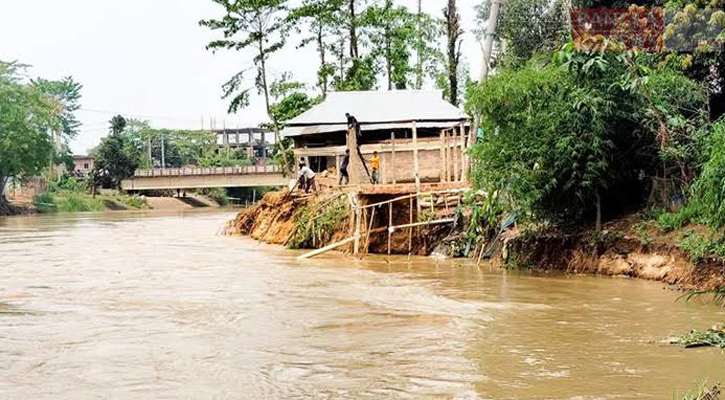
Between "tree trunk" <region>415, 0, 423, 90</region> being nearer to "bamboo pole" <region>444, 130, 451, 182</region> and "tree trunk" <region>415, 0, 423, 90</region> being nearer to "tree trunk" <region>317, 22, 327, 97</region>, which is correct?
Answer: "tree trunk" <region>317, 22, 327, 97</region>

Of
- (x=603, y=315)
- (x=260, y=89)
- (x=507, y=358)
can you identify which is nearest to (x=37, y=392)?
(x=507, y=358)

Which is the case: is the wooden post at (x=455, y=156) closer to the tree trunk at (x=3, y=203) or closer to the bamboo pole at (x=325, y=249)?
the bamboo pole at (x=325, y=249)

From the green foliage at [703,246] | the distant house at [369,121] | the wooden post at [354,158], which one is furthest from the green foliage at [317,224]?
the green foliage at [703,246]

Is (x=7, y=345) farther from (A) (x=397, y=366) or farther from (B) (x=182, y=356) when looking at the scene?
(A) (x=397, y=366)

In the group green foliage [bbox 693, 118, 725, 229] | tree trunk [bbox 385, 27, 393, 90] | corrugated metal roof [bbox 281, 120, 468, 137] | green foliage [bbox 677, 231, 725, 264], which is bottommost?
green foliage [bbox 677, 231, 725, 264]

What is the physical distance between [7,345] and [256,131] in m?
93.4

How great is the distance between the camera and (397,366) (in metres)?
8.99

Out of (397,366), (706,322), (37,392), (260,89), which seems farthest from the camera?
(260,89)

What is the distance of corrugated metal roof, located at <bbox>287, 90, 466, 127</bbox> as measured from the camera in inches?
1167

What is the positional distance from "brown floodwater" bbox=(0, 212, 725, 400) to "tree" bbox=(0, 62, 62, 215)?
116 feet

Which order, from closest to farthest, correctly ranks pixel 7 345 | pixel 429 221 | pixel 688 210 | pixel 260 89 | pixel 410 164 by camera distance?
pixel 7 345, pixel 688 210, pixel 429 221, pixel 410 164, pixel 260 89

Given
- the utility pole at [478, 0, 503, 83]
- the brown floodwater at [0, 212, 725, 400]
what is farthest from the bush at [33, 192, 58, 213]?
the utility pole at [478, 0, 503, 83]

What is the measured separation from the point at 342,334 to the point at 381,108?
2021 cm

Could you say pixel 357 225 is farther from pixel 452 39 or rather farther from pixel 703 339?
pixel 452 39
